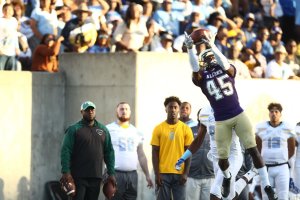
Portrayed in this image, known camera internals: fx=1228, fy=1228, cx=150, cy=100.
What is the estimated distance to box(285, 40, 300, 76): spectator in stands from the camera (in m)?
24.9

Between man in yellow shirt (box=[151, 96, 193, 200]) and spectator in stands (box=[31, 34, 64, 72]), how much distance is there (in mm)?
2862

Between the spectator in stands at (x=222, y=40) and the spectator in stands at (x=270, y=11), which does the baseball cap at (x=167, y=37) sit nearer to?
the spectator in stands at (x=222, y=40)

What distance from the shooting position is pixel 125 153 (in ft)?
59.8

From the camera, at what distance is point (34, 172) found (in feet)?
64.4

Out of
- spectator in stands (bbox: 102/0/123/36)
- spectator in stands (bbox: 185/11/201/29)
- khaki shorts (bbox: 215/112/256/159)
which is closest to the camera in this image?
khaki shorts (bbox: 215/112/256/159)

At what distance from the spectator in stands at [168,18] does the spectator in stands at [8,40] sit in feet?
13.9

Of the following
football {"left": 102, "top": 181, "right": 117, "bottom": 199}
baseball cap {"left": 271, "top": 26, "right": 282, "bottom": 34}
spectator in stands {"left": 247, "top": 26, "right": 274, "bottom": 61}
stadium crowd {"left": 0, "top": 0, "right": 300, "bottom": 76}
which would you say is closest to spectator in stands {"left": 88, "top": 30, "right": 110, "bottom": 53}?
stadium crowd {"left": 0, "top": 0, "right": 300, "bottom": 76}

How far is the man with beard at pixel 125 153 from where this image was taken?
18.2m

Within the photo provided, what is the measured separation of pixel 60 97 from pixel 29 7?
2453mm

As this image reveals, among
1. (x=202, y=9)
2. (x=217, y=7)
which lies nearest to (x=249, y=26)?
(x=217, y=7)

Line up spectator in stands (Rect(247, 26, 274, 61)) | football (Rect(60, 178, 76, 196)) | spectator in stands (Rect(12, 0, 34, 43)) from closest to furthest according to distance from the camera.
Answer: football (Rect(60, 178, 76, 196)), spectator in stands (Rect(12, 0, 34, 43)), spectator in stands (Rect(247, 26, 274, 61))

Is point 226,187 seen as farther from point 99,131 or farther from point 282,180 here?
point 282,180

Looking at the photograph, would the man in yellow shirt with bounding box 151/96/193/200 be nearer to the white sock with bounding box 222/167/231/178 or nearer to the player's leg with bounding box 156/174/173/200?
the player's leg with bounding box 156/174/173/200

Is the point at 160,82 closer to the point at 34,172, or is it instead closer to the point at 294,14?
the point at 34,172
